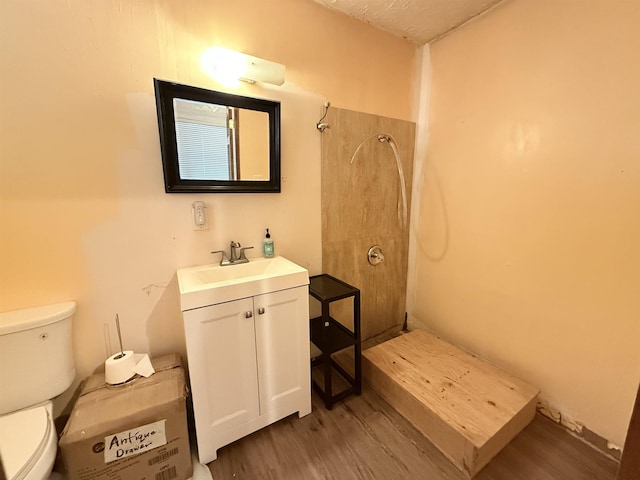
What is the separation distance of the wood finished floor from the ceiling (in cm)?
240

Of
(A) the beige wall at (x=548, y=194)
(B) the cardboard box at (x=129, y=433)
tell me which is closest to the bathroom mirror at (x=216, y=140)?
(B) the cardboard box at (x=129, y=433)

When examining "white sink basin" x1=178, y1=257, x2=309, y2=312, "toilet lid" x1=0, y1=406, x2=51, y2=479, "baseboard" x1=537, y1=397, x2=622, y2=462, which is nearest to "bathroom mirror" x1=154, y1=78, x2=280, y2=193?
"white sink basin" x1=178, y1=257, x2=309, y2=312

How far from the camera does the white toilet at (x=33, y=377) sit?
36.7 inches

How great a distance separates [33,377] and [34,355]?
93mm

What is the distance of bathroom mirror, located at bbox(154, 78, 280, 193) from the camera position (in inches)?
50.8

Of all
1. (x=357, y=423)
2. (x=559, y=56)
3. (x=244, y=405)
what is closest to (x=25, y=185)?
(x=244, y=405)

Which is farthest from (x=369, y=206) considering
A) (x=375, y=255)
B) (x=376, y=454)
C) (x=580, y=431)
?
(x=580, y=431)

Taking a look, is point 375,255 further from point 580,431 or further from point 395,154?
point 580,431

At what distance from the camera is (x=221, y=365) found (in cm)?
121

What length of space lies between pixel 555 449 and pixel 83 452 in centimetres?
209

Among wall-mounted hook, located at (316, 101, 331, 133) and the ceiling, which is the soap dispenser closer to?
wall-mounted hook, located at (316, 101, 331, 133)

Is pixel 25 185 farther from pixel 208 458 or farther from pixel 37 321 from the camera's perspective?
pixel 208 458

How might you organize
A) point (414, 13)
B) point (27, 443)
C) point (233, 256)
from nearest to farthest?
1. point (27, 443)
2. point (233, 256)
3. point (414, 13)

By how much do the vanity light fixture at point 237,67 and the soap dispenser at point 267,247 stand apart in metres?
0.86
